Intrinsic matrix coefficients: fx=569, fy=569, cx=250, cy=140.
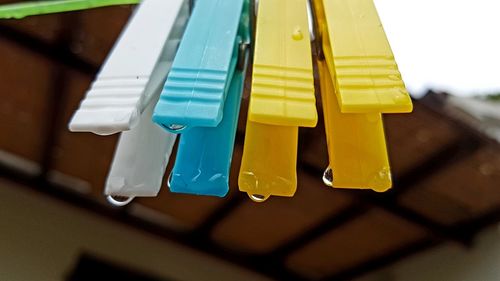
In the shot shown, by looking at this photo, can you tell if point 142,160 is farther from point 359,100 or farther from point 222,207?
point 222,207

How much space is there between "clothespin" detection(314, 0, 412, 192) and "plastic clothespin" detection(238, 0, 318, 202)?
0.10ft

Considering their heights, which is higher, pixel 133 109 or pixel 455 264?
pixel 133 109

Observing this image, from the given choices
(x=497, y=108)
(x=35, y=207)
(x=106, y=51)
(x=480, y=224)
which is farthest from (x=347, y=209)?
(x=35, y=207)

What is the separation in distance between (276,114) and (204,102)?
64mm

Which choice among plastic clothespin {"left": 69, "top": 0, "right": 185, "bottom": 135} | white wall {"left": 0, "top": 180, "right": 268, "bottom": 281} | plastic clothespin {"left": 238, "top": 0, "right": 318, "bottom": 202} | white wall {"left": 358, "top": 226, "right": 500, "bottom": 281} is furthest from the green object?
white wall {"left": 358, "top": 226, "right": 500, "bottom": 281}

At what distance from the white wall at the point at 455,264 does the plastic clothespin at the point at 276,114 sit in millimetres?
1255

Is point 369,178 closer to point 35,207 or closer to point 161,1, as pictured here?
point 161,1

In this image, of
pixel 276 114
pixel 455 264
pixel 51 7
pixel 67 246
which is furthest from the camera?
pixel 67 246

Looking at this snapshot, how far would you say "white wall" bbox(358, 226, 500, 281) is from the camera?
1.62m

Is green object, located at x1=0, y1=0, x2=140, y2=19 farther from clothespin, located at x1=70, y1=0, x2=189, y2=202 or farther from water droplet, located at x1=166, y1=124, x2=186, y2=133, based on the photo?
water droplet, located at x1=166, y1=124, x2=186, y2=133

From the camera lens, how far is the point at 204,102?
1.64 feet

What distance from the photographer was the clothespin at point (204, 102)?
1.61 ft

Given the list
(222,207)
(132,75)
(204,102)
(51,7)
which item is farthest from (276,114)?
(222,207)

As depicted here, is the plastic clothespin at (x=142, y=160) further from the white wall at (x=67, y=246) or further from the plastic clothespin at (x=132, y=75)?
the white wall at (x=67, y=246)
